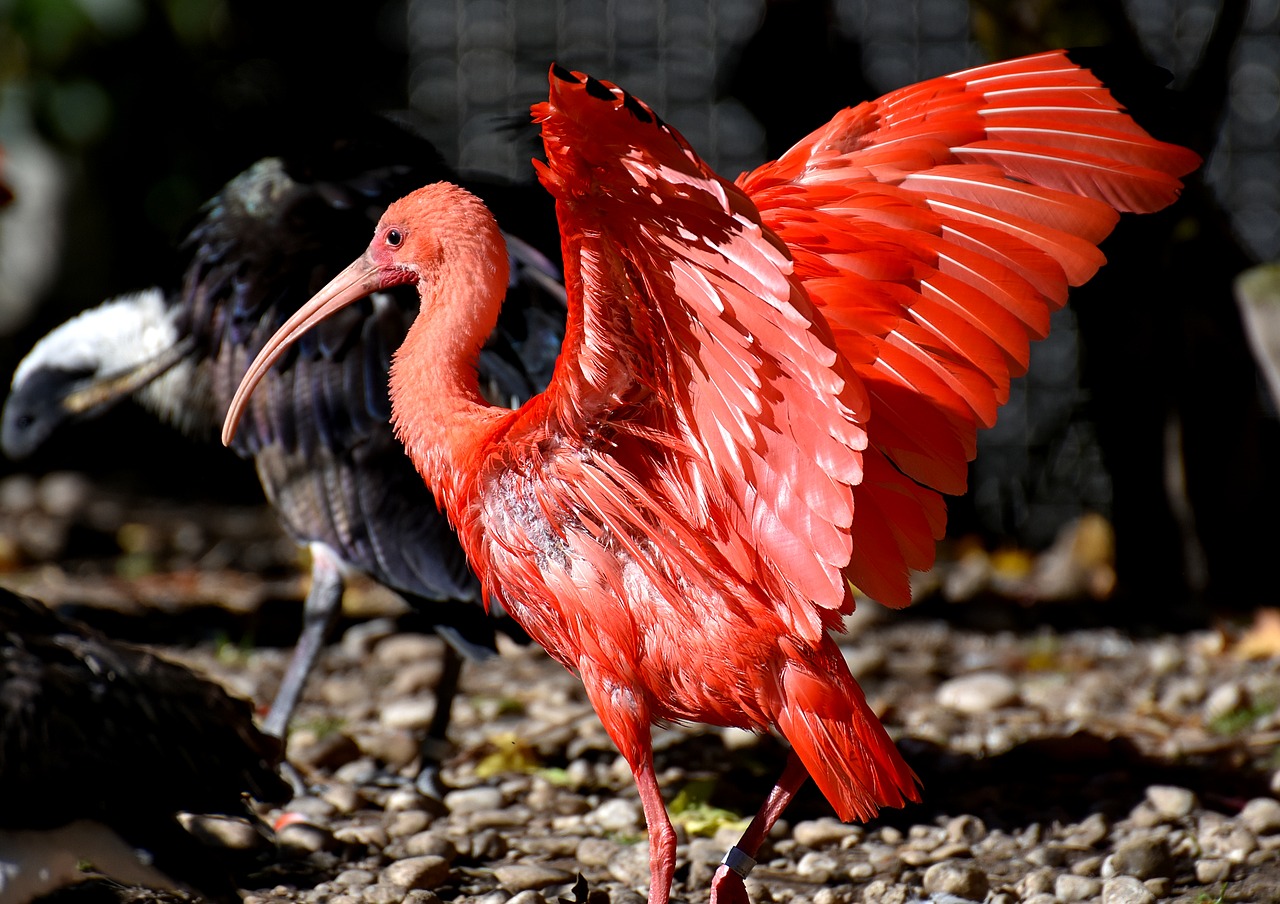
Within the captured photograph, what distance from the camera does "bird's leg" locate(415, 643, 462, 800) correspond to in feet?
13.5

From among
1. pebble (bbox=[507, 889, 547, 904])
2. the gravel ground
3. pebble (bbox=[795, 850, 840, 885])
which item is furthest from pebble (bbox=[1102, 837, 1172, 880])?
pebble (bbox=[507, 889, 547, 904])

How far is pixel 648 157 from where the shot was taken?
240 cm

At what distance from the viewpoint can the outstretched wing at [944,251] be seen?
2865 mm

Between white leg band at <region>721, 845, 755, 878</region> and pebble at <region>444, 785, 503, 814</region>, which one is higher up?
white leg band at <region>721, 845, 755, 878</region>

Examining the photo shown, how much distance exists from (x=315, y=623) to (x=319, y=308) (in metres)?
1.22

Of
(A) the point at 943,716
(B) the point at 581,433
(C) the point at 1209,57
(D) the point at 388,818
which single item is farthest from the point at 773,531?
(C) the point at 1209,57

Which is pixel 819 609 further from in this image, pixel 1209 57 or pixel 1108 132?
pixel 1209 57

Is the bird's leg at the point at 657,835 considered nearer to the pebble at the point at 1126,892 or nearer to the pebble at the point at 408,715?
the pebble at the point at 1126,892

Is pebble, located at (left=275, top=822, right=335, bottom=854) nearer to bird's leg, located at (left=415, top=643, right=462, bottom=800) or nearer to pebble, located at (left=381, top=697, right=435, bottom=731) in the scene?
bird's leg, located at (left=415, top=643, right=462, bottom=800)

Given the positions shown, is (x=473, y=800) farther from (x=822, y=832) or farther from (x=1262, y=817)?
(x=1262, y=817)

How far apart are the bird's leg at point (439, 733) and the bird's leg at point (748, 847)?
1335 mm

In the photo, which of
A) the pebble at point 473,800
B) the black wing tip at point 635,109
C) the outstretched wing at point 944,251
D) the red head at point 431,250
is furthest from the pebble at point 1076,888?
the black wing tip at point 635,109

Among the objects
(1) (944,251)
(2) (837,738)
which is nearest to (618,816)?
(2) (837,738)

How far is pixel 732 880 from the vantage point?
292 centimetres
